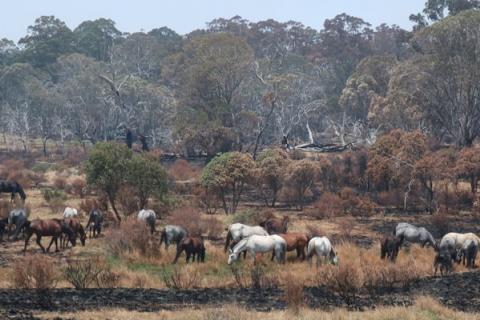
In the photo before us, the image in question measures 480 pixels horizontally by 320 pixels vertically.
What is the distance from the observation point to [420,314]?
15.1 metres

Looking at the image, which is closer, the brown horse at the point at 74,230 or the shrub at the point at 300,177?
the brown horse at the point at 74,230

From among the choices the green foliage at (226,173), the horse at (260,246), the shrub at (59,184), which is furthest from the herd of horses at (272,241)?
the shrub at (59,184)

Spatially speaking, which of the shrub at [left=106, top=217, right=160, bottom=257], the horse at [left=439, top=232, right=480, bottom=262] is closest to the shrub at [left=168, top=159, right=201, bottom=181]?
the shrub at [left=106, top=217, right=160, bottom=257]

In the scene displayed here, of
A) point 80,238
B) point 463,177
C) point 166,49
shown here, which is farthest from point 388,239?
point 166,49

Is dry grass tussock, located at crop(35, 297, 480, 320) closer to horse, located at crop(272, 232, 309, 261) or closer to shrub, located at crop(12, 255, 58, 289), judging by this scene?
shrub, located at crop(12, 255, 58, 289)

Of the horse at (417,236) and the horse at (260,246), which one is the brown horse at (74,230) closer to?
the horse at (260,246)

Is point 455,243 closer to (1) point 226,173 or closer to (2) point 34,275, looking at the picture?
(2) point 34,275

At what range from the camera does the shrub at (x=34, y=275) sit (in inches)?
686

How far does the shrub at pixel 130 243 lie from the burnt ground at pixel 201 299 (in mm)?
4212

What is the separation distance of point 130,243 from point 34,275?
5.83 meters

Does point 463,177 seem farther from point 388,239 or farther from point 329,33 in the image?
point 329,33

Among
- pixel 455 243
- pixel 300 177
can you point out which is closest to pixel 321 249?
pixel 455 243

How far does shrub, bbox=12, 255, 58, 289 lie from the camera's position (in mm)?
17419

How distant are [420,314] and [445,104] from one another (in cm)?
3759
